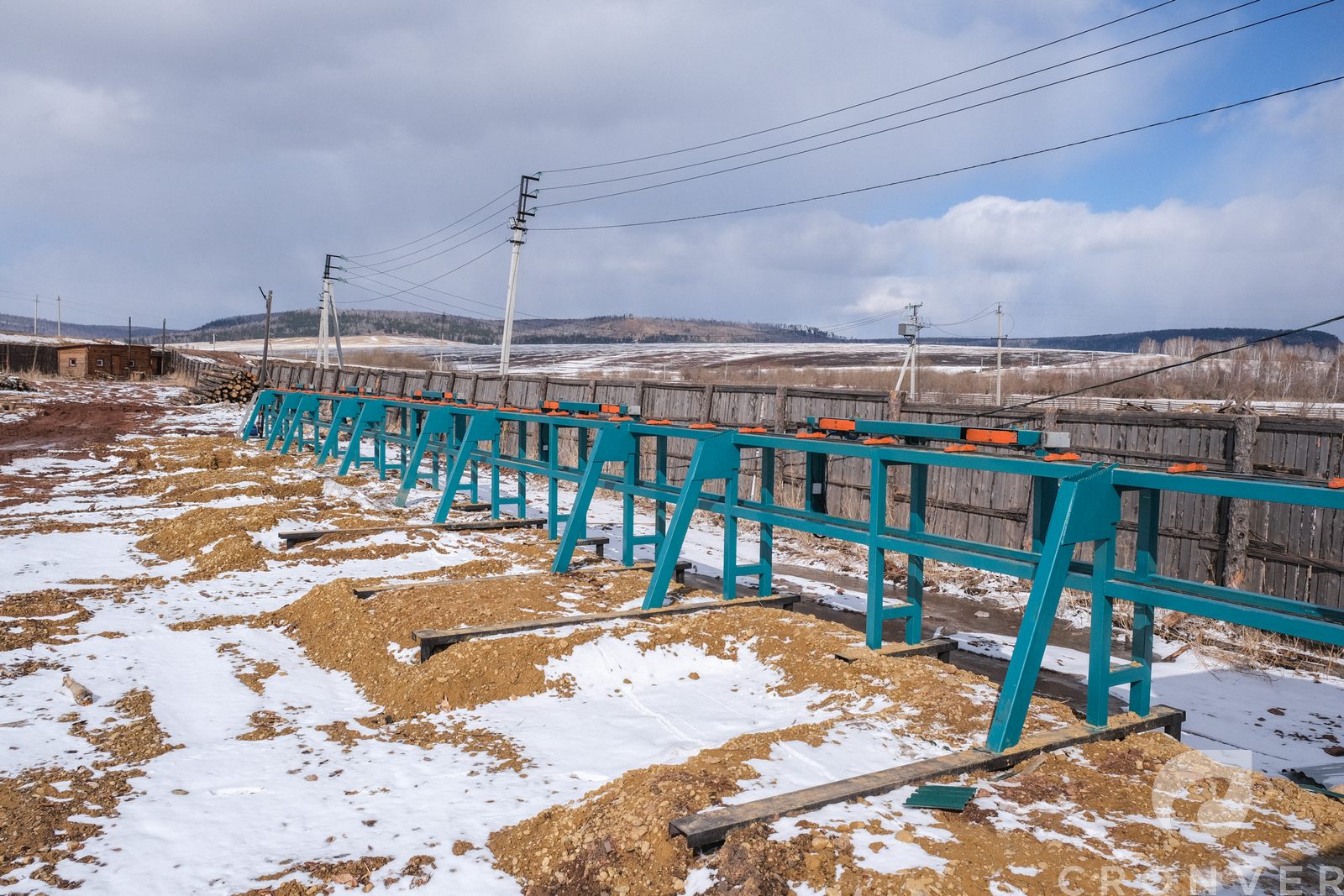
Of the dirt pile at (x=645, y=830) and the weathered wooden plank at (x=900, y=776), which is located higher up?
the weathered wooden plank at (x=900, y=776)

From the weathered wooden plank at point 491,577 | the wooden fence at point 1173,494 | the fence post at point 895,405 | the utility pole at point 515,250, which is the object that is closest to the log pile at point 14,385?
the utility pole at point 515,250

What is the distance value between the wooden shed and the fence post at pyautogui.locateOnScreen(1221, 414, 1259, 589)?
54696 mm

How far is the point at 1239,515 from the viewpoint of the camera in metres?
8.33

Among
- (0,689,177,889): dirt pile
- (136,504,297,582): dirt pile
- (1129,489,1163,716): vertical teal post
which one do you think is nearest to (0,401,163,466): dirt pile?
(136,504,297,582): dirt pile

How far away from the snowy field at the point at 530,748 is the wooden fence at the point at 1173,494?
1667 millimetres

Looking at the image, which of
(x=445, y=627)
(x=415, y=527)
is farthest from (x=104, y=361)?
(x=445, y=627)

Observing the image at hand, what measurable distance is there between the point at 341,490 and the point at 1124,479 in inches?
440

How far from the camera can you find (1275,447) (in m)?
8.16

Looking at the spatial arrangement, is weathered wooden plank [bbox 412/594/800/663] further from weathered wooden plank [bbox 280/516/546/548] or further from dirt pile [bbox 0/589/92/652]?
weathered wooden plank [bbox 280/516/546/548]

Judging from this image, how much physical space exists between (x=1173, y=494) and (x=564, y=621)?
23.1 ft

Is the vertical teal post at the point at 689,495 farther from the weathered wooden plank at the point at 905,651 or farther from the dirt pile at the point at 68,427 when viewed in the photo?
the dirt pile at the point at 68,427

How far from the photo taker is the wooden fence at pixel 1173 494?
7.87m

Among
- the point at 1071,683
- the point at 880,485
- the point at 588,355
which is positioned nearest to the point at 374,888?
the point at 880,485

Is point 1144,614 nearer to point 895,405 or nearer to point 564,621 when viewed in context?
point 564,621
